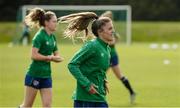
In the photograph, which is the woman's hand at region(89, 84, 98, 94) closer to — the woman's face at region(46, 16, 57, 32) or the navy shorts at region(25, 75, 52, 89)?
the navy shorts at region(25, 75, 52, 89)

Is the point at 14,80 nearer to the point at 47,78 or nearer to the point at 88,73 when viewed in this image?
the point at 47,78

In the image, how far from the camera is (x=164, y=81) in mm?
20891

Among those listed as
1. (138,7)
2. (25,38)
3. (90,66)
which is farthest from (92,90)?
(138,7)

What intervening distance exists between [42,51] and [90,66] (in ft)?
9.44

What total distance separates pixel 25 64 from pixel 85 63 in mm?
19679

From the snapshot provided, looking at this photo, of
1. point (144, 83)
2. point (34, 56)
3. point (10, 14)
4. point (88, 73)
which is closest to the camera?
point (88, 73)

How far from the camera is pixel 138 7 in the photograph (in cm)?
6400

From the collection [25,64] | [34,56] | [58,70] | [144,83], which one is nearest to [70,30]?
[34,56]

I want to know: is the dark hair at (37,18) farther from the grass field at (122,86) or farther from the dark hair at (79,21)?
the grass field at (122,86)

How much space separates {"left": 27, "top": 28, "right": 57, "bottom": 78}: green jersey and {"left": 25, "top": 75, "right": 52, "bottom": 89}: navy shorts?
0.06m

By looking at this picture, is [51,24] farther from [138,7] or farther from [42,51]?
[138,7]

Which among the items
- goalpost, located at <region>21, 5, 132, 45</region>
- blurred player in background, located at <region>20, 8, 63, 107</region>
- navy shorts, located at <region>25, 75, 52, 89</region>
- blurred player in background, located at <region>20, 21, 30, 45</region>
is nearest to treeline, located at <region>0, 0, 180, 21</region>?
goalpost, located at <region>21, 5, 132, 45</region>

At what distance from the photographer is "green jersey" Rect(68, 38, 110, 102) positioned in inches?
337

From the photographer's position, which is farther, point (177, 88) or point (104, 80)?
point (177, 88)
